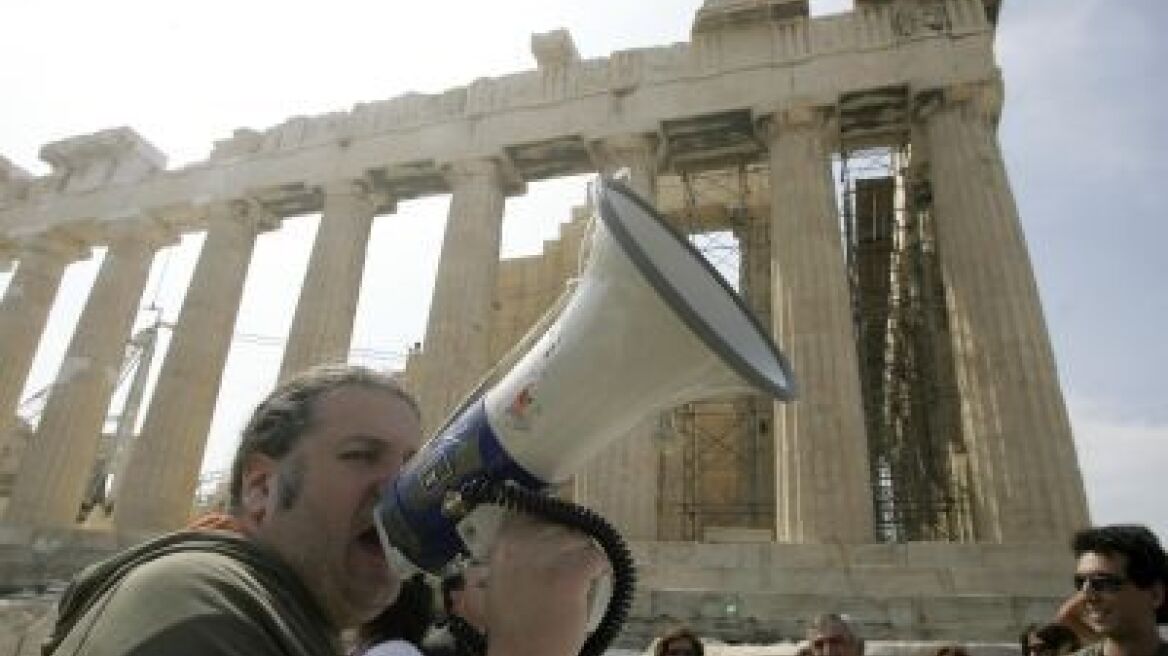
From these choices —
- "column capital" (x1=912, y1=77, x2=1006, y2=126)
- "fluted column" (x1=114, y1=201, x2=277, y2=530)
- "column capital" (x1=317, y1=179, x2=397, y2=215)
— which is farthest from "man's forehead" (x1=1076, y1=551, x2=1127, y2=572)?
"column capital" (x1=317, y1=179, x2=397, y2=215)

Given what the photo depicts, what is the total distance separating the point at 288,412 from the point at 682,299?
3.12ft

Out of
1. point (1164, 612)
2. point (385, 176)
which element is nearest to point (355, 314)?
point (385, 176)

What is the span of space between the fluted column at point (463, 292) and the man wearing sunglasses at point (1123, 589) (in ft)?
48.4

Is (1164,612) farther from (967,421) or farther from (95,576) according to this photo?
(967,421)

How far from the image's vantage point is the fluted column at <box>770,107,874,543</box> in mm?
14617

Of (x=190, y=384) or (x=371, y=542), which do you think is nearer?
(x=371, y=542)

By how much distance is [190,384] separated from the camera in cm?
2109

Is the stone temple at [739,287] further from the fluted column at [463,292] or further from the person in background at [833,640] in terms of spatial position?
the person in background at [833,640]

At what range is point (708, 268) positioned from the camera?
2.09m

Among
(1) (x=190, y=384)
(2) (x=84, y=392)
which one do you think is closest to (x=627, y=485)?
(1) (x=190, y=384)

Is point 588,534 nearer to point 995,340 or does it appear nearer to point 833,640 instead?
point 833,640

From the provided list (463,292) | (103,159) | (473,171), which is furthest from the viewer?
(103,159)

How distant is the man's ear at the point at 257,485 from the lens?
1.86 meters

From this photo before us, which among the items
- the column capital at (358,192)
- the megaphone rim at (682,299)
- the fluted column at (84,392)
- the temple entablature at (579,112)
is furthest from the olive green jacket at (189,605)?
the fluted column at (84,392)
